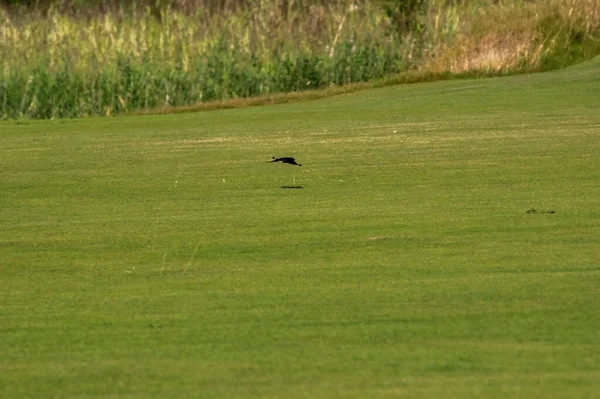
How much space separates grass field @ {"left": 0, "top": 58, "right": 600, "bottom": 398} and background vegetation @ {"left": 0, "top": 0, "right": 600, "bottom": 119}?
4689 millimetres

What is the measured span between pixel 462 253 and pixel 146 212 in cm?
213

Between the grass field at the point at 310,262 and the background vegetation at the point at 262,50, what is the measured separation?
185 inches

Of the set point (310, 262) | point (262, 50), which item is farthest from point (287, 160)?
point (262, 50)

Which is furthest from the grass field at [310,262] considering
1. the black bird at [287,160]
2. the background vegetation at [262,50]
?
the background vegetation at [262,50]

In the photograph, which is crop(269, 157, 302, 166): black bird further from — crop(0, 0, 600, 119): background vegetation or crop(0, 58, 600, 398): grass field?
crop(0, 0, 600, 119): background vegetation

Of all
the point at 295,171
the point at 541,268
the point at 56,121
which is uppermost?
the point at 541,268

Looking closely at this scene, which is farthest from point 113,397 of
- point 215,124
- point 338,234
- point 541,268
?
point 215,124

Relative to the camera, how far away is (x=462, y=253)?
18.5 feet

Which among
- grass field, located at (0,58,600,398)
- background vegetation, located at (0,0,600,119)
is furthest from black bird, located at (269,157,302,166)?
background vegetation, located at (0,0,600,119)

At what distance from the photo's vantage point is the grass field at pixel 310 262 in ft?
12.9

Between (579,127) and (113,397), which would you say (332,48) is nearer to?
(579,127)

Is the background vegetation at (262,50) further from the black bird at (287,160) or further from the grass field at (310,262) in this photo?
the black bird at (287,160)

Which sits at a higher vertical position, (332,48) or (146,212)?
(146,212)

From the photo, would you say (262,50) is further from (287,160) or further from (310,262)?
(310,262)
